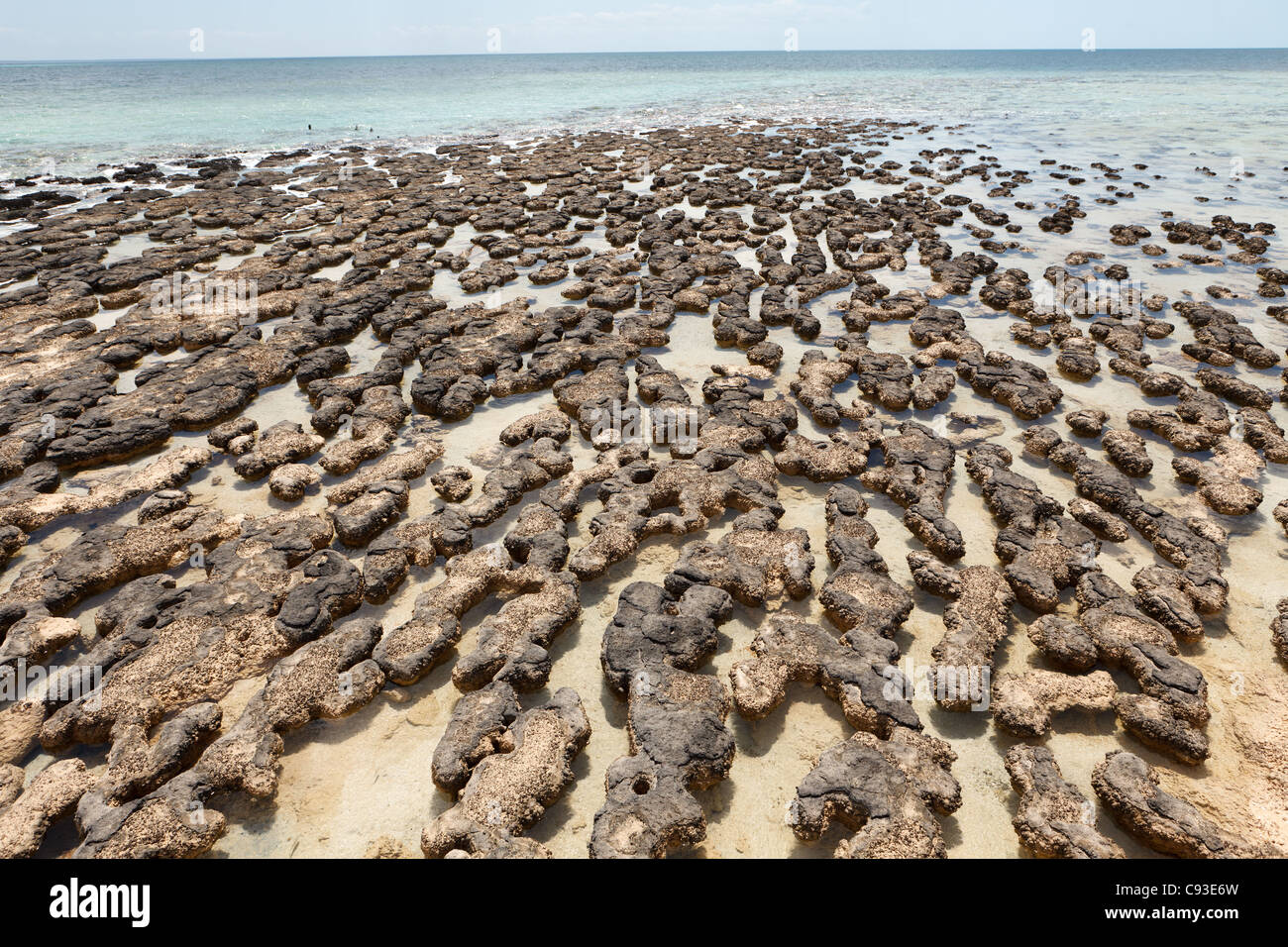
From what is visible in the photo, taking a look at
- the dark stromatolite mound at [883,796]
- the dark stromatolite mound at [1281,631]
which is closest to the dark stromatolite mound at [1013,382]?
the dark stromatolite mound at [1281,631]

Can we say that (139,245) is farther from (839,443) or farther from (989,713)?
(989,713)

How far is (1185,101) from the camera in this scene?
41688 millimetres

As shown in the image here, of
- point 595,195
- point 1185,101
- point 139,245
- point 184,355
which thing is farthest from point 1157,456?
point 1185,101

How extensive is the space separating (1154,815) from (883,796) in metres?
1.46

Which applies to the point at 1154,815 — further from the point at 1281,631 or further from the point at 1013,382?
the point at 1013,382

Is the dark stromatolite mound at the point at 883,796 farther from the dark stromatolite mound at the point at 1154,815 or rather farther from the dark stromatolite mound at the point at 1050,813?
the dark stromatolite mound at the point at 1154,815

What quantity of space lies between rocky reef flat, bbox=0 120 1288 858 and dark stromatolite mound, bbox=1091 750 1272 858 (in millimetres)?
25

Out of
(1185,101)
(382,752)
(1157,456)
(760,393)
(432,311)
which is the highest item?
(1185,101)

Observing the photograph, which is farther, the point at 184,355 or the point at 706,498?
the point at 184,355

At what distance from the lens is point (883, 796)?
138 inches

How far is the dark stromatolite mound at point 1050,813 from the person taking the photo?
3.33m

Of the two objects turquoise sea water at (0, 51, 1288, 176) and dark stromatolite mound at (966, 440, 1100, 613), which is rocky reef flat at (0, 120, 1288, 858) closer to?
dark stromatolite mound at (966, 440, 1100, 613)
